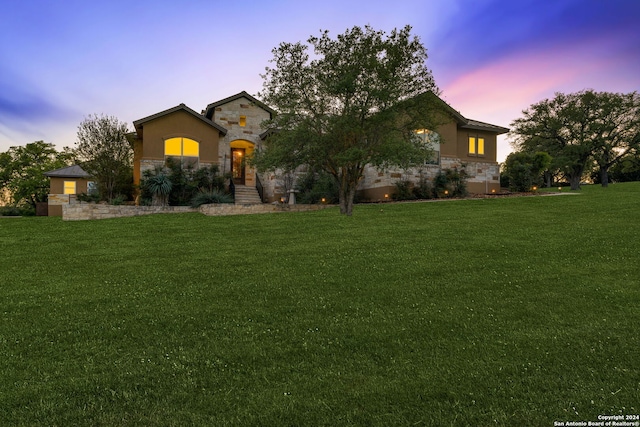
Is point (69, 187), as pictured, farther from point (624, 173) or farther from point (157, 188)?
point (624, 173)

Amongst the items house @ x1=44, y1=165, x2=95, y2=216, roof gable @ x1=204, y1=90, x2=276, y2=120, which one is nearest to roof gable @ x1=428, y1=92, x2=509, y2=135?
roof gable @ x1=204, y1=90, x2=276, y2=120

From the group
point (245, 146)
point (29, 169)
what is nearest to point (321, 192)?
point (245, 146)

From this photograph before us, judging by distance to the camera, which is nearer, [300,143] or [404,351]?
[404,351]

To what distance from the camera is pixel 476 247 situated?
27.6 feet

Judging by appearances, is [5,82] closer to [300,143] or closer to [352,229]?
[300,143]

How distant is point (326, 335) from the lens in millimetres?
4020

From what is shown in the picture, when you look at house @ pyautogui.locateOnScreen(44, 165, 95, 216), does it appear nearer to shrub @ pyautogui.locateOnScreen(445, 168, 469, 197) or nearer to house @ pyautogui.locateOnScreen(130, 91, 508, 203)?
house @ pyautogui.locateOnScreen(130, 91, 508, 203)

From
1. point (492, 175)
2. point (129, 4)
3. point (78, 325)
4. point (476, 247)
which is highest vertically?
point (129, 4)

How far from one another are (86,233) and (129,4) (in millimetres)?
14530

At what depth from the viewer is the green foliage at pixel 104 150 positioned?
2073cm

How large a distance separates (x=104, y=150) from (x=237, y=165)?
8.43 meters

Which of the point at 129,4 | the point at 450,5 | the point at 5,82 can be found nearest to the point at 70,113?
the point at 5,82

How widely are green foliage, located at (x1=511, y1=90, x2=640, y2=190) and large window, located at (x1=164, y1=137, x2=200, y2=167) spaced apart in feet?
98.8

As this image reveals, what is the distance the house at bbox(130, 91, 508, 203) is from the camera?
2261 centimetres
